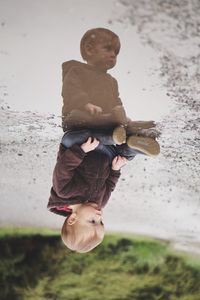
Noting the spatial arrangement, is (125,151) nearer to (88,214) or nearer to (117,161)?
(117,161)

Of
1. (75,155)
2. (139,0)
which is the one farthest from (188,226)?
(139,0)

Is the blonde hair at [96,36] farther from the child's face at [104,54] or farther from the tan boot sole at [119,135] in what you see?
the tan boot sole at [119,135]

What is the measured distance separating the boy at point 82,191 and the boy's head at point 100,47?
0.14 m

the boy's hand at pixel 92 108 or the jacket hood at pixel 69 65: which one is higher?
the jacket hood at pixel 69 65

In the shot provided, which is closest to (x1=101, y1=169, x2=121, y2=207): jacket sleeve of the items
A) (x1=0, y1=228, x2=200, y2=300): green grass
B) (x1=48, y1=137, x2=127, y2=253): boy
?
(x1=48, y1=137, x2=127, y2=253): boy

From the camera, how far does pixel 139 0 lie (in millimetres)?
787

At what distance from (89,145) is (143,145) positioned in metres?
0.10

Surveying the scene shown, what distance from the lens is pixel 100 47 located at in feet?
2.71

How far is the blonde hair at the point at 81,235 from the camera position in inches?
36.4

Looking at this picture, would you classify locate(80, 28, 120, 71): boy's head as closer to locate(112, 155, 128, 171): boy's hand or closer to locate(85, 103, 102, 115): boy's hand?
locate(85, 103, 102, 115): boy's hand

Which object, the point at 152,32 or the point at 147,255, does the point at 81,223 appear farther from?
the point at 147,255

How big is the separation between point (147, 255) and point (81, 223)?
27.1 inches

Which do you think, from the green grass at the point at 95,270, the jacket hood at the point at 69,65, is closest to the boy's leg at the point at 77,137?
the jacket hood at the point at 69,65

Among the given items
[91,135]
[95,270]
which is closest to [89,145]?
[91,135]
